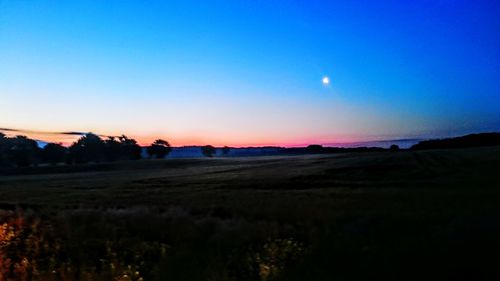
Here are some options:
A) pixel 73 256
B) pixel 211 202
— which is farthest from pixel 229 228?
pixel 211 202

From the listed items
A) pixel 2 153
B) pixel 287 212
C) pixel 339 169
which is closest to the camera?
pixel 287 212

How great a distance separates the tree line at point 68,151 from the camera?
5768 inches

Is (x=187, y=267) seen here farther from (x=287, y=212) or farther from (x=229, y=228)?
(x=287, y=212)

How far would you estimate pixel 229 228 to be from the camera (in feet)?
62.6

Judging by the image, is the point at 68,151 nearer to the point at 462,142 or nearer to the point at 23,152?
the point at 23,152

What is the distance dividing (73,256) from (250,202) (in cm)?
1855

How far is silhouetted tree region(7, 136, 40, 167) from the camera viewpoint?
145750mm

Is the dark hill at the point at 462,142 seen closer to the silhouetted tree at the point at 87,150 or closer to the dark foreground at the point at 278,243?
the silhouetted tree at the point at 87,150

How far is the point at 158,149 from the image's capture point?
7608 inches

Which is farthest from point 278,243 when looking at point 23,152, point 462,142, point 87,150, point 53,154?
point 87,150

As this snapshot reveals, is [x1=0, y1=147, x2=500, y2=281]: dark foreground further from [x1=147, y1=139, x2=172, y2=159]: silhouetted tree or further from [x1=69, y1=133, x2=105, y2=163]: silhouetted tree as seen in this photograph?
[x1=147, y1=139, x2=172, y2=159]: silhouetted tree

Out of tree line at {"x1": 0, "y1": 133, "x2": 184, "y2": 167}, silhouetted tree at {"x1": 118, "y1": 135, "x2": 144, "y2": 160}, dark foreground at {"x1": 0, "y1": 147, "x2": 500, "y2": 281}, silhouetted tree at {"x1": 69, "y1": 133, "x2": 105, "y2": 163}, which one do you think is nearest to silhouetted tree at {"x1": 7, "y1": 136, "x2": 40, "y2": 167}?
tree line at {"x1": 0, "y1": 133, "x2": 184, "y2": 167}

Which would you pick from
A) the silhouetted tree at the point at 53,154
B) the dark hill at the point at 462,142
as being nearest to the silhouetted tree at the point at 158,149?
the silhouetted tree at the point at 53,154

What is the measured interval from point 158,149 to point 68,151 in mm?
36584
